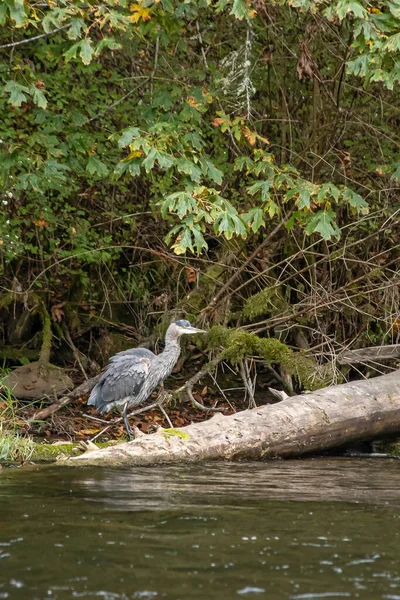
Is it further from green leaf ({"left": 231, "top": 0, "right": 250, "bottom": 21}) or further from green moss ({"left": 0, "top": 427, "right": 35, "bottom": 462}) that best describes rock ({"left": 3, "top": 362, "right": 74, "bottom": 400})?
green leaf ({"left": 231, "top": 0, "right": 250, "bottom": 21})

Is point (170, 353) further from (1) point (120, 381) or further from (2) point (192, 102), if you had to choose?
(2) point (192, 102)

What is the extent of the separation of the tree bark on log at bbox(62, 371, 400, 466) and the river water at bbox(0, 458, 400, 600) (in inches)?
6.9

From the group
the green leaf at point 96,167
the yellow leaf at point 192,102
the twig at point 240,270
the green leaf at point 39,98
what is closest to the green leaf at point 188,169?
the yellow leaf at point 192,102

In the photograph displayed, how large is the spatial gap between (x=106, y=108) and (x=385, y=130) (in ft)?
12.1

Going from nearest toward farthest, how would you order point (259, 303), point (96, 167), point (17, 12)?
point (17, 12) → point (96, 167) → point (259, 303)

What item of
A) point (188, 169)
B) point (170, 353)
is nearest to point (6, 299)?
point (170, 353)

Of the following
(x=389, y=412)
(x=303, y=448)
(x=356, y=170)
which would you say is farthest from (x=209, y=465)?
(x=356, y=170)

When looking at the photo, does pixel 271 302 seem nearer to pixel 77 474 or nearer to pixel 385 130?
pixel 385 130

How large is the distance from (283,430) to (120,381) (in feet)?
6.99

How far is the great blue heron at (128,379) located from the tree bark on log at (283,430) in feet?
5.88

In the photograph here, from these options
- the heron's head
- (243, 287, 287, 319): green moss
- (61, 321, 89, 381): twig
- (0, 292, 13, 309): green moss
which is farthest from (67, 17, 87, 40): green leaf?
(61, 321, 89, 381): twig

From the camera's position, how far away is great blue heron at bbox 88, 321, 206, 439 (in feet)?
31.5

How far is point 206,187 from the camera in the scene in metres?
9.05

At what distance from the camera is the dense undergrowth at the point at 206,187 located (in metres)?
9.15
